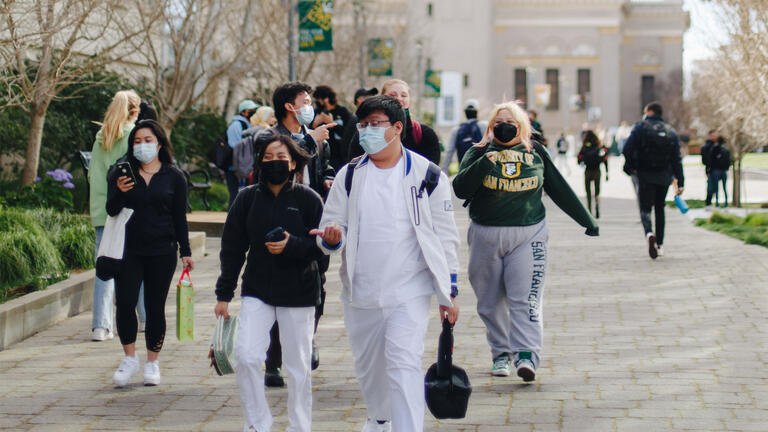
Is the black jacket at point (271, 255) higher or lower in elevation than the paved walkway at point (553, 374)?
higher

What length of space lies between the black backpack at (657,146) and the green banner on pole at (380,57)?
16.4 meters

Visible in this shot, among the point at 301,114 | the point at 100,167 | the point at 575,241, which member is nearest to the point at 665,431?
the point at 301,114

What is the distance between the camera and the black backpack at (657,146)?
13.3m

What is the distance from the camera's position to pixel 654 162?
13336 millimetres

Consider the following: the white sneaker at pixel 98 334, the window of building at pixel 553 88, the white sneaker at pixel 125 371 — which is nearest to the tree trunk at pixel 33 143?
the white sneaker at pixel 98 334

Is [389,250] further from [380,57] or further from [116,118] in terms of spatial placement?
[380,57]

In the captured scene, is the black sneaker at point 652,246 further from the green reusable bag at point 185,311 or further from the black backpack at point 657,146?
the green reusable bag at point 185,311

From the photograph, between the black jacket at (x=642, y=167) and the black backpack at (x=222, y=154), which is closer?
the black jacket at (x=642, y=167)

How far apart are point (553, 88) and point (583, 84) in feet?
9.71

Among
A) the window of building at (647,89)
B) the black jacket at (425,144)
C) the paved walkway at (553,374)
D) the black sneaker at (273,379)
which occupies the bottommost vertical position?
the paved walkway at (553,374)

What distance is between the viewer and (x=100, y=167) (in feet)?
27.5

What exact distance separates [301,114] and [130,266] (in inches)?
56.3

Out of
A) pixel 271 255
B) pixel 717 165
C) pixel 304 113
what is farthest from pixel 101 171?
pixel 717 165

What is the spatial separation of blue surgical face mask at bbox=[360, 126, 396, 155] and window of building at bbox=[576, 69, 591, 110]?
105 metres
